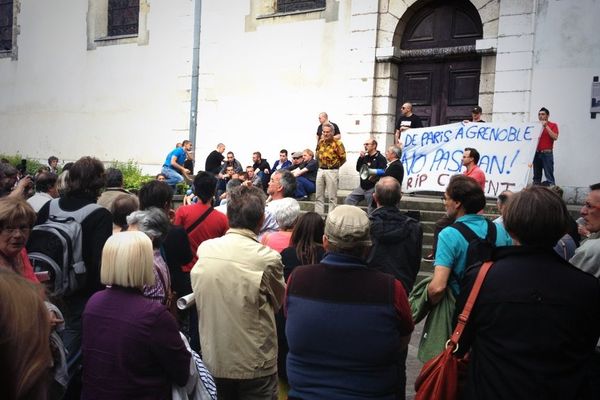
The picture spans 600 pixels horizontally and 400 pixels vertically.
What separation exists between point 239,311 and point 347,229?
0.98 metres

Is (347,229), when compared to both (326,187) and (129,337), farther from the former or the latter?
(326,187)

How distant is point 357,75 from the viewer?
14.2 meters

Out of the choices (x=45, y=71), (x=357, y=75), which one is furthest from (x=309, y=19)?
(x=45, y=71)

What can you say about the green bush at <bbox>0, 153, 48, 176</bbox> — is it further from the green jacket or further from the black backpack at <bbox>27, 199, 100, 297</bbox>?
the green jacket

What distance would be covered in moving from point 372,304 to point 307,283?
312mm

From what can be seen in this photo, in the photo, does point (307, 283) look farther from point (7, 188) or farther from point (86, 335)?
point (7, 188)

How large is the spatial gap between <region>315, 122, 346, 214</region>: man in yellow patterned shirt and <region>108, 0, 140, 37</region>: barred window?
30.8 ft

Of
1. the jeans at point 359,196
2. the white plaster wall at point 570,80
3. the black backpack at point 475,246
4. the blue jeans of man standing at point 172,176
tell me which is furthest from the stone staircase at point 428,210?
the black backpack at point 475,246

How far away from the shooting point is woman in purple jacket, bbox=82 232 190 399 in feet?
9.48

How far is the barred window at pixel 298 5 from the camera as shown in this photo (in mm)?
15091

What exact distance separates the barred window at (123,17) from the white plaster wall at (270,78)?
3162 millimetres

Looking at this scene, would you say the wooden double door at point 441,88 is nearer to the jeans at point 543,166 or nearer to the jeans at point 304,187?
the jeans at point 543,166

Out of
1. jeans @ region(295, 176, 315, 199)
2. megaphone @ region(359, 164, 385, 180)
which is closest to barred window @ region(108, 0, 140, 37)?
jeans @ region(295, 176, 315, 199)

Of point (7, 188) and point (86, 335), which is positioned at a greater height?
point (7, 188)
